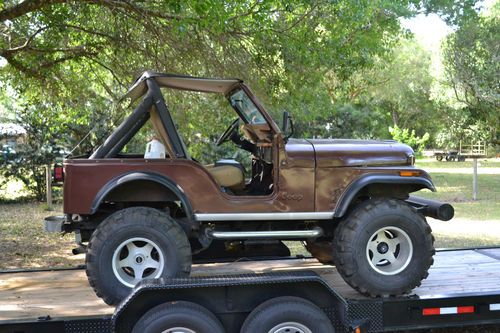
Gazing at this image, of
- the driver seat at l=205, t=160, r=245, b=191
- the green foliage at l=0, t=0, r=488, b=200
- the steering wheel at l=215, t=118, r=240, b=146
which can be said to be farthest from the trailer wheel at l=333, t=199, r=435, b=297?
the green foliage at l=0, t=0, r=488, b=200

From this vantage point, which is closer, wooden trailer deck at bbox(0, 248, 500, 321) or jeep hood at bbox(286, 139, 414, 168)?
wooden trailer deck at bbox(0, 248, 500, 321)

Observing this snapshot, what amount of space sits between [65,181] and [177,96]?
15.9 feet

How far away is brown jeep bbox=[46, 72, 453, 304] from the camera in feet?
14.5

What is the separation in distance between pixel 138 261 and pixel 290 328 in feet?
4.53

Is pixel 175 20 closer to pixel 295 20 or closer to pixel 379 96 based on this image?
pixel 295 20

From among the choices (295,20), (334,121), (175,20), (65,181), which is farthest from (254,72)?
(334,121)

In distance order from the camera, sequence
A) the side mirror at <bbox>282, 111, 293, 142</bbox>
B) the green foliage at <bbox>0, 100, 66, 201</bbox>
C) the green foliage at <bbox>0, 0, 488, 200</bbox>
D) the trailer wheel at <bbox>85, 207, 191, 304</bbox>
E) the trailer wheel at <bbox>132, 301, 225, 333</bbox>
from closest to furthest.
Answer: the trailer wheel at <bbox>132, 301, 225, 333</bbox>, the trailer wheel at <bbox>85, 207, 191, 304</bbox>, the side mirror at <bbox>282, 111, 293, 142</bbox>, the green foliage at <bbox>0, 0, 488, 200</bbox>, the green foliage at <bbox>0, 100, 66, 201</bbox>

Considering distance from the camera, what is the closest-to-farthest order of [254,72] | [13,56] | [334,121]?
[254,72] < [13,56] < [334,121]

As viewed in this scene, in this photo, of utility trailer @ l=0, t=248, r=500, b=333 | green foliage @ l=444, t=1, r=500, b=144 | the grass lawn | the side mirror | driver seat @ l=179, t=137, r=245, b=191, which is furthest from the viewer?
green foliage @ l=444, t=1, r=500, b=144

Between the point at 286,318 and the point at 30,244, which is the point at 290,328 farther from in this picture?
the point at 30,244

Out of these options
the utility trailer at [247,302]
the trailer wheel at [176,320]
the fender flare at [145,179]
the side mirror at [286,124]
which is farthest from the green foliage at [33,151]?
the trailer wheel at [176,320]

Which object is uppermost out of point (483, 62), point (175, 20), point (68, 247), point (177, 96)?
point (483, 62)

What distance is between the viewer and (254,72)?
8.70 metres

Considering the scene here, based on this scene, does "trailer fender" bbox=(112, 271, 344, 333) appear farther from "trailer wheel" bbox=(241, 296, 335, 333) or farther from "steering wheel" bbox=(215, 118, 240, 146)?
"steering wheel" bbox=(215, 118, 240, 146)
